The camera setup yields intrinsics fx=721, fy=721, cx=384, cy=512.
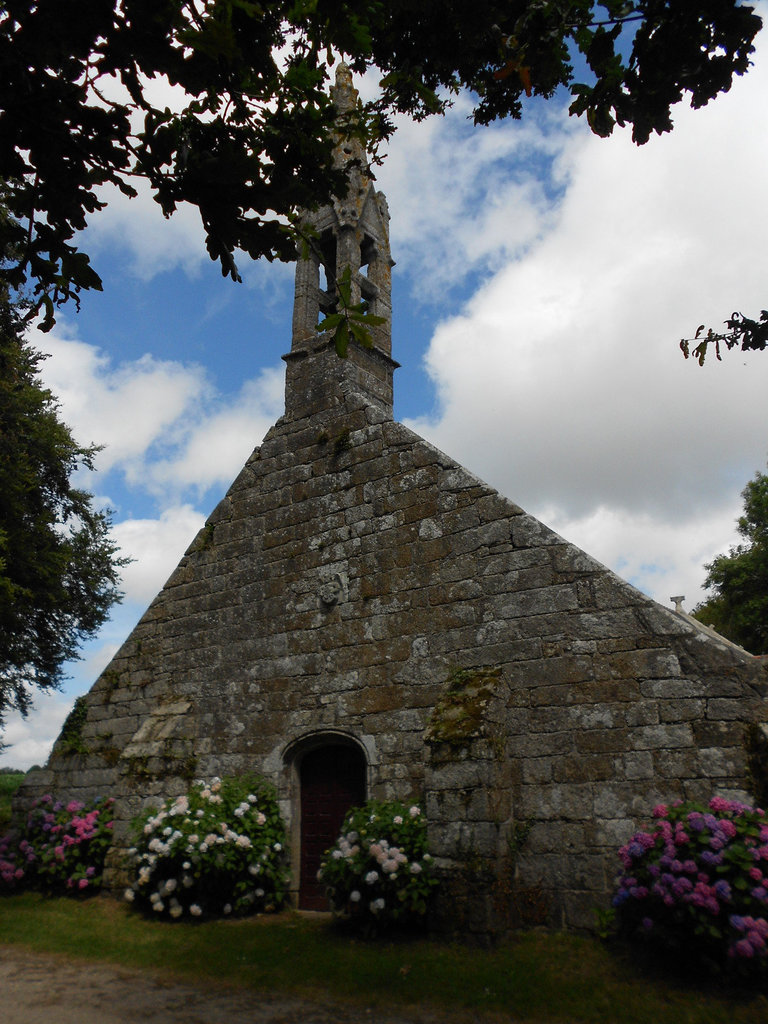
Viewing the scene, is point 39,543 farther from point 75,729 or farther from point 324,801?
point 324,801

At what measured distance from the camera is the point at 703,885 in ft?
16.1

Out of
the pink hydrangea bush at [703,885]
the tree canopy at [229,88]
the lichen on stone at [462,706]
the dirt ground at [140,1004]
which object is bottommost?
the dirt ground at [140,1004]

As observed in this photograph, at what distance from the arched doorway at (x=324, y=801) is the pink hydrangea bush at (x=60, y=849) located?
268cm

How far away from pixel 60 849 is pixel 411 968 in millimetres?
5468

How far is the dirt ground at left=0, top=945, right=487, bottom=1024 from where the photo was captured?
15.9ft

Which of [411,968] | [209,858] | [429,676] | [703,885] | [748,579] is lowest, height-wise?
[411,968]

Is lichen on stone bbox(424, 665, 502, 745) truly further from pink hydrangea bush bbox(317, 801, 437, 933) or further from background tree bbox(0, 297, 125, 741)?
background tree bbox(0, 297, 125, 741)

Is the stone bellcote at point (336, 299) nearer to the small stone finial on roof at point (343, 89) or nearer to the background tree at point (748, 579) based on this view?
the small stone finial on roof at point (343, 89)

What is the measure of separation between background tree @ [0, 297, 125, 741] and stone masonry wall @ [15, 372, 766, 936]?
464 centimetres

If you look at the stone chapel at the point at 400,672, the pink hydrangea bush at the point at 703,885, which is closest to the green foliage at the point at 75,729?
the stone chapel at the point at 400,672

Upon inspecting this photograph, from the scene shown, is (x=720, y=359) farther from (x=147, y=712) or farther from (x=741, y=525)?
(x=741, y=525)

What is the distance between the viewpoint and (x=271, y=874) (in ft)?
25.5

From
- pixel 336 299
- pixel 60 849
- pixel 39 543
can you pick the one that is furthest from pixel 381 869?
pixel 39 543

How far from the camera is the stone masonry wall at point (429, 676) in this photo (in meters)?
6.06
